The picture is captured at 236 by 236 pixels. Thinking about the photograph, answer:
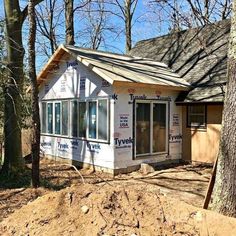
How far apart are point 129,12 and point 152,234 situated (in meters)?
26.4

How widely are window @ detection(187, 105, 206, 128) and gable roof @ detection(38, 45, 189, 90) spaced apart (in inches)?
32.3

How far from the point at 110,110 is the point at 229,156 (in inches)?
253

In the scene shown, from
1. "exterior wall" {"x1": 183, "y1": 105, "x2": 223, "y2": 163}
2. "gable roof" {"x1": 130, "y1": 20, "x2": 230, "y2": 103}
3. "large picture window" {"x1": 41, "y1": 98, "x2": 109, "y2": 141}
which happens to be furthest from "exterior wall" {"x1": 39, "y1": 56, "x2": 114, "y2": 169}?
"exterior wall" {"x1": 183, "y1": 105, "x2": 223, "y2": 163}

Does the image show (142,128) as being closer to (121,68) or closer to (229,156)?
(121,68)

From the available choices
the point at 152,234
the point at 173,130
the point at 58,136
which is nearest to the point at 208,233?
the point at 152,234

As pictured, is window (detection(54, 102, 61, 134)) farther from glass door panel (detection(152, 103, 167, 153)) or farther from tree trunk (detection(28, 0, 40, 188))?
tree trunk (detection(28, 0, 40, 188))

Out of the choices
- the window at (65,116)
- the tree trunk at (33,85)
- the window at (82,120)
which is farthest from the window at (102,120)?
the tree trunk at (33,85)

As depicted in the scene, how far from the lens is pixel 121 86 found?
1128 centimetres

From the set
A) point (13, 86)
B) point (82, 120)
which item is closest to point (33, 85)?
point (13, 86)

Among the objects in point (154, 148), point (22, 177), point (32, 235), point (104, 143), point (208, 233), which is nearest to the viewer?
point (208, 233)

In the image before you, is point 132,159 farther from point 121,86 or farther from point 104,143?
point 121,86

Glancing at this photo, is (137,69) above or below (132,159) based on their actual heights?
above

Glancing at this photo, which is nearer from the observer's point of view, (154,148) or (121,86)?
(121,86)

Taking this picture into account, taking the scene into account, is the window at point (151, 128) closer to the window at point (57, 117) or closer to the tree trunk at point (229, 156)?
the window at point (57, 117)
